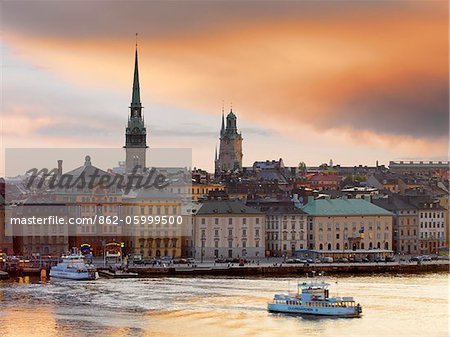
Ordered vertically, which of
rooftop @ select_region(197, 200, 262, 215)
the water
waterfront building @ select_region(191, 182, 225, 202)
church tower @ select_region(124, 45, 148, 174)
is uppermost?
church tower @ select_region(124, 45, 148, 174)

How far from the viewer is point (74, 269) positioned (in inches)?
1768

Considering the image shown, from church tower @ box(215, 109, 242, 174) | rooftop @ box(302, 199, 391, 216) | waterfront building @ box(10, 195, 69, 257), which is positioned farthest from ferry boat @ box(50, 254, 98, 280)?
church tower @ box(215, 109, 242, 174)

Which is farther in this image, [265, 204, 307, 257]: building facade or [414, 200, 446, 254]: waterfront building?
[414, 200, 446, 254]: waterfront building

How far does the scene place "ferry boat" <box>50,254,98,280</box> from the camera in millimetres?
44531

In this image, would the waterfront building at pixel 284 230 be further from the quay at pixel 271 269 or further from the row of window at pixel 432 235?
the row of window at pixel 432 235

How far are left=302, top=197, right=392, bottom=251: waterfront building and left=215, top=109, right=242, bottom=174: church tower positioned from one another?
4490cm

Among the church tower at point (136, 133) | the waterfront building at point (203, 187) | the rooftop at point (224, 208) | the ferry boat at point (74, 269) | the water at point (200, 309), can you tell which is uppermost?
the church tower at point (136, 133)

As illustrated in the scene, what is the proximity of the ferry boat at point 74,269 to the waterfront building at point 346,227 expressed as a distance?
35.1 feet

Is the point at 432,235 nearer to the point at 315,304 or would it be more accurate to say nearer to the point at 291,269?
the point at 291,269

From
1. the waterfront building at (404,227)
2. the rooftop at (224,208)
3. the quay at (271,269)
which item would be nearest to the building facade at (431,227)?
the waterfront building at (404,227)

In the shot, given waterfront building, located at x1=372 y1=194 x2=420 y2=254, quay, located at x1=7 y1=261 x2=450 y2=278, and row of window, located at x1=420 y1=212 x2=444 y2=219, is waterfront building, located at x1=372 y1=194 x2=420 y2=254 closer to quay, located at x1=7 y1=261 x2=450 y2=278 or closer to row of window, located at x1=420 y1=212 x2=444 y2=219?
row of window, located at x1=420 y1=212 x2=444 y2=219

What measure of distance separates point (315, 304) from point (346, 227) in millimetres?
19484

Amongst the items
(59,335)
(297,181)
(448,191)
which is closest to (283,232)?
(448,191)

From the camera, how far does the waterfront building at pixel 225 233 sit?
51938 mm
